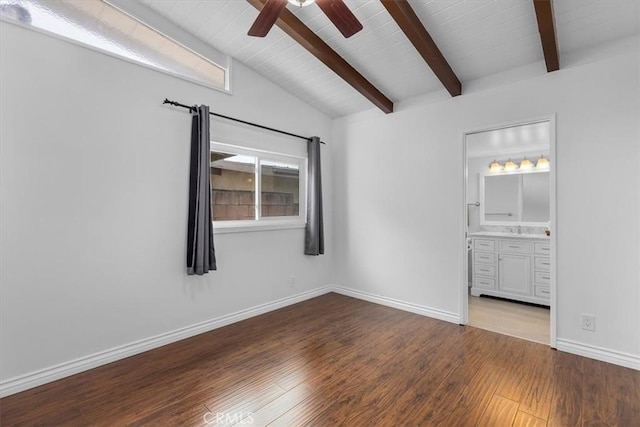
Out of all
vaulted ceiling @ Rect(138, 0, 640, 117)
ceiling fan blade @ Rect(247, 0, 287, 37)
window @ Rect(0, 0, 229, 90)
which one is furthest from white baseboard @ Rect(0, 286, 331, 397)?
vaulted ceiling @ Rect(138, 0, 640, 117)

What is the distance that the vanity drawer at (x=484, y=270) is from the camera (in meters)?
4.27

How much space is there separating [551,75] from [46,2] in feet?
14.0

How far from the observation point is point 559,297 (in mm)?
2695

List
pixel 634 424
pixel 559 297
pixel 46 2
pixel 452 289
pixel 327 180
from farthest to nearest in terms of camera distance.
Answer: pixel 327 180
pixel 452 289
pixel 559 297
pixel 46 2
pixel 634 424

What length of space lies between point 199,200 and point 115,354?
4.77 feet

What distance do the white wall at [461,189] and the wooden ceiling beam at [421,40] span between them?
30 cm

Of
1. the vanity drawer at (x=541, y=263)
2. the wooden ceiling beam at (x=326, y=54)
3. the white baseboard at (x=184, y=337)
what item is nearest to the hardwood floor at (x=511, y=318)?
the white baseboard at (x=184, y=337)

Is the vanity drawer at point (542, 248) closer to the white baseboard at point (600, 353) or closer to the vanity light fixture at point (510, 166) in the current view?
the vanity light fixture at point (510, 166)

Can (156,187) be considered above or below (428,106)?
below

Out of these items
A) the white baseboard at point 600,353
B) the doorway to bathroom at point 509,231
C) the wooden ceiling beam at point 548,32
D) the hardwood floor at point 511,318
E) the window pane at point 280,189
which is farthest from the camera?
the window pane at point 280,189

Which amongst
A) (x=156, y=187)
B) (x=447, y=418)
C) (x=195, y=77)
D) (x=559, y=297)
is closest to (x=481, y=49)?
(x=559, y=297)

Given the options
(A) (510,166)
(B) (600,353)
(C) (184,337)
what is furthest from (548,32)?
(C) (184,337)

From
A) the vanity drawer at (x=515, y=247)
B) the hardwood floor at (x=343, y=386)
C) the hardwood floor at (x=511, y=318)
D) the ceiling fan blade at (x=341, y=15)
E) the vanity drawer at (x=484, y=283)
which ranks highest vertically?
the ceiling fan blade at (x=341, y=15)

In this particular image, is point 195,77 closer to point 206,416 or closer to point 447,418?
point 206,416
